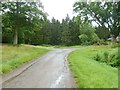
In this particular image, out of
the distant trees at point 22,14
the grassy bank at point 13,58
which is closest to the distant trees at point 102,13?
the distant trees at point 22,14

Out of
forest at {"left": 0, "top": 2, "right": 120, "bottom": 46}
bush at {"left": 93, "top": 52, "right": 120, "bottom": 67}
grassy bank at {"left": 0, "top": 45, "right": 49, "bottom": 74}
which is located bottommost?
bush at {"left": 93, "top": 52, "right": 120, "bottom": 67}

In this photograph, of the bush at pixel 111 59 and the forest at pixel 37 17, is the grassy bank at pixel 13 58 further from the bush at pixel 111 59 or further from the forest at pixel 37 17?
the forest at pixel 37 17

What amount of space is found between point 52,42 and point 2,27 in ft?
149

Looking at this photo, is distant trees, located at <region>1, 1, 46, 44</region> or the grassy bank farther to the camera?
distant trees, located at <region>1, 1, 46, 44</region>

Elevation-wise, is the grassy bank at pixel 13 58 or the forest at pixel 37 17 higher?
the forest at pixel 37 17

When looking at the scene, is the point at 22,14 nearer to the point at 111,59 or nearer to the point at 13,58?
the point at 13,58

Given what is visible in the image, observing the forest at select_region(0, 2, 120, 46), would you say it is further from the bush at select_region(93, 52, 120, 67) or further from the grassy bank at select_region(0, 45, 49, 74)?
the bush at select_region(93, 52, 120, 67)

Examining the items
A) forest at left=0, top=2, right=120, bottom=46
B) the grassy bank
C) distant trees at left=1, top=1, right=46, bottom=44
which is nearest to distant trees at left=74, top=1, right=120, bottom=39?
forest at left=0, top=2, right=120, bottom=46

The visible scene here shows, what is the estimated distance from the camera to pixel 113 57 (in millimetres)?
26078

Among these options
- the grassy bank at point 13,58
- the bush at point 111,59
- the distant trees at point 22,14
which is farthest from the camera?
the distant trees at point 22,14

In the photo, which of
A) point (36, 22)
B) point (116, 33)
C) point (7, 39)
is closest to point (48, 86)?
point (36, 22)

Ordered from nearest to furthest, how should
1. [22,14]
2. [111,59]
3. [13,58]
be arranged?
1. [13,58]
2. [111,59]
3. [22,14]

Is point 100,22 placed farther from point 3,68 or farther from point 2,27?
point 3,68

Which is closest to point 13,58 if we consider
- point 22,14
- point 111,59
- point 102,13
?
point 111,59
